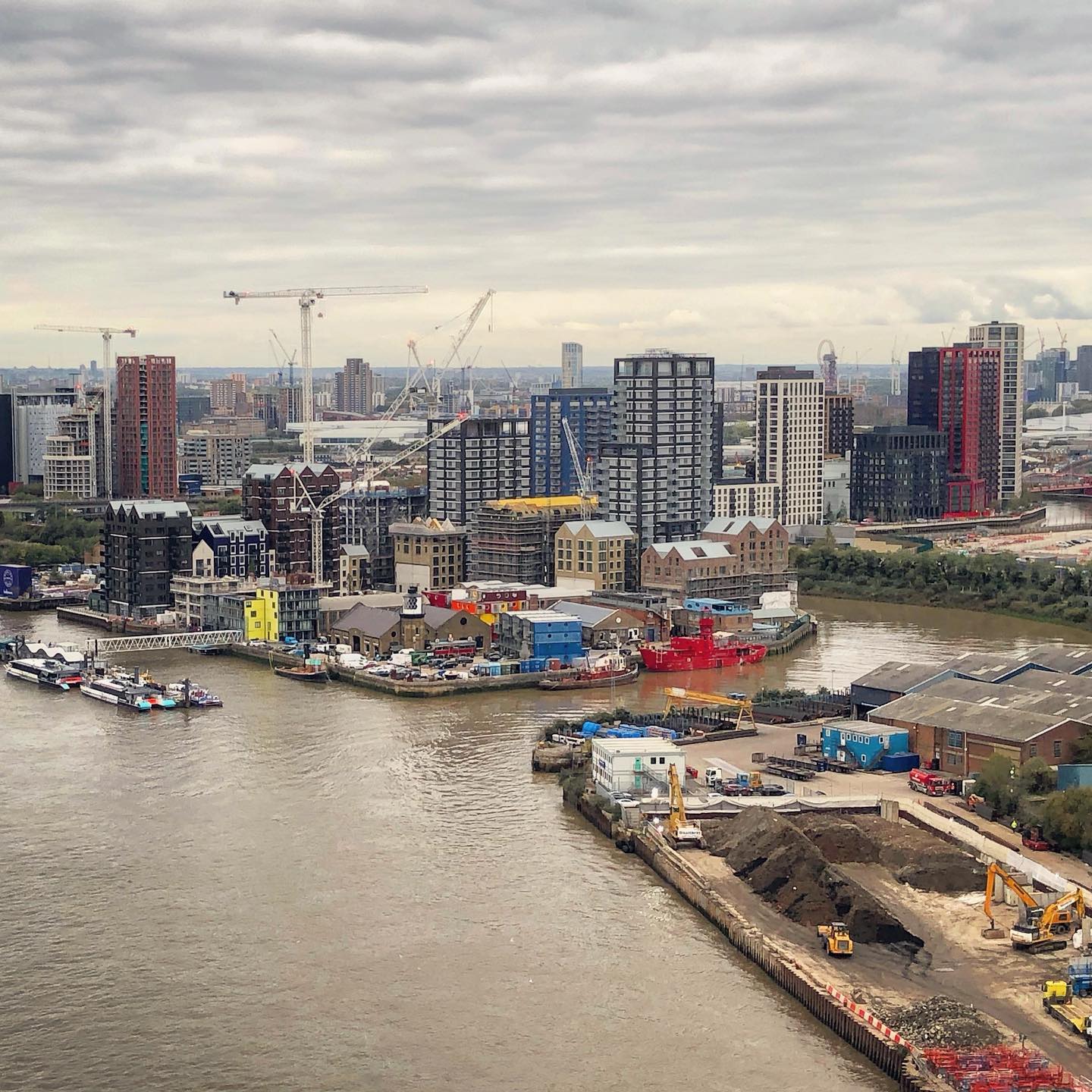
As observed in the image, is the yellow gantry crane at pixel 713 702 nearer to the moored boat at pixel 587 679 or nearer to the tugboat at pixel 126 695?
the moored boat at pixel 587 679

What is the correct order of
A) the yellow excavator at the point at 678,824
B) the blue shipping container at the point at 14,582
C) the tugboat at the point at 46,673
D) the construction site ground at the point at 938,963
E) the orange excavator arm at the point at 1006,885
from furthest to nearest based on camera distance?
the blue shipping container at the point at 14,582 → the tugboat at the point at 46,673 → the yellow excavator at the point at 678,824 → the orange excavator arm at the point at 1006,885 → the construction site ground at the point at 938,963

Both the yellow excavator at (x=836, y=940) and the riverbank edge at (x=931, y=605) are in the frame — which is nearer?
the yellow excavator at (x=836, y=940)

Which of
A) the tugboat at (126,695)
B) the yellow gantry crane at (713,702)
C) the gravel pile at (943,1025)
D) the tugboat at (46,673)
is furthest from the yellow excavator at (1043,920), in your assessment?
the tugboat at (46,673)

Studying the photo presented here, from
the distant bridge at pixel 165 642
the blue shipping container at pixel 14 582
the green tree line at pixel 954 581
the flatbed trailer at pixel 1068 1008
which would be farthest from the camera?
the blue shipping container at pixel 14 582

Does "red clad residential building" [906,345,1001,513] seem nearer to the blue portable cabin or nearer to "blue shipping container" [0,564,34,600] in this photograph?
"blue shipping container" [0,564,34,600]

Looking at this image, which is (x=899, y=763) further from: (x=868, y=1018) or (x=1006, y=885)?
(x=868, y=1018)

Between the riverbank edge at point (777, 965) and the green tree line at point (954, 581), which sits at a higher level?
the green tree line at point (954, 581)

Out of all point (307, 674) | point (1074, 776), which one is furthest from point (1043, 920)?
point (307, 674)
